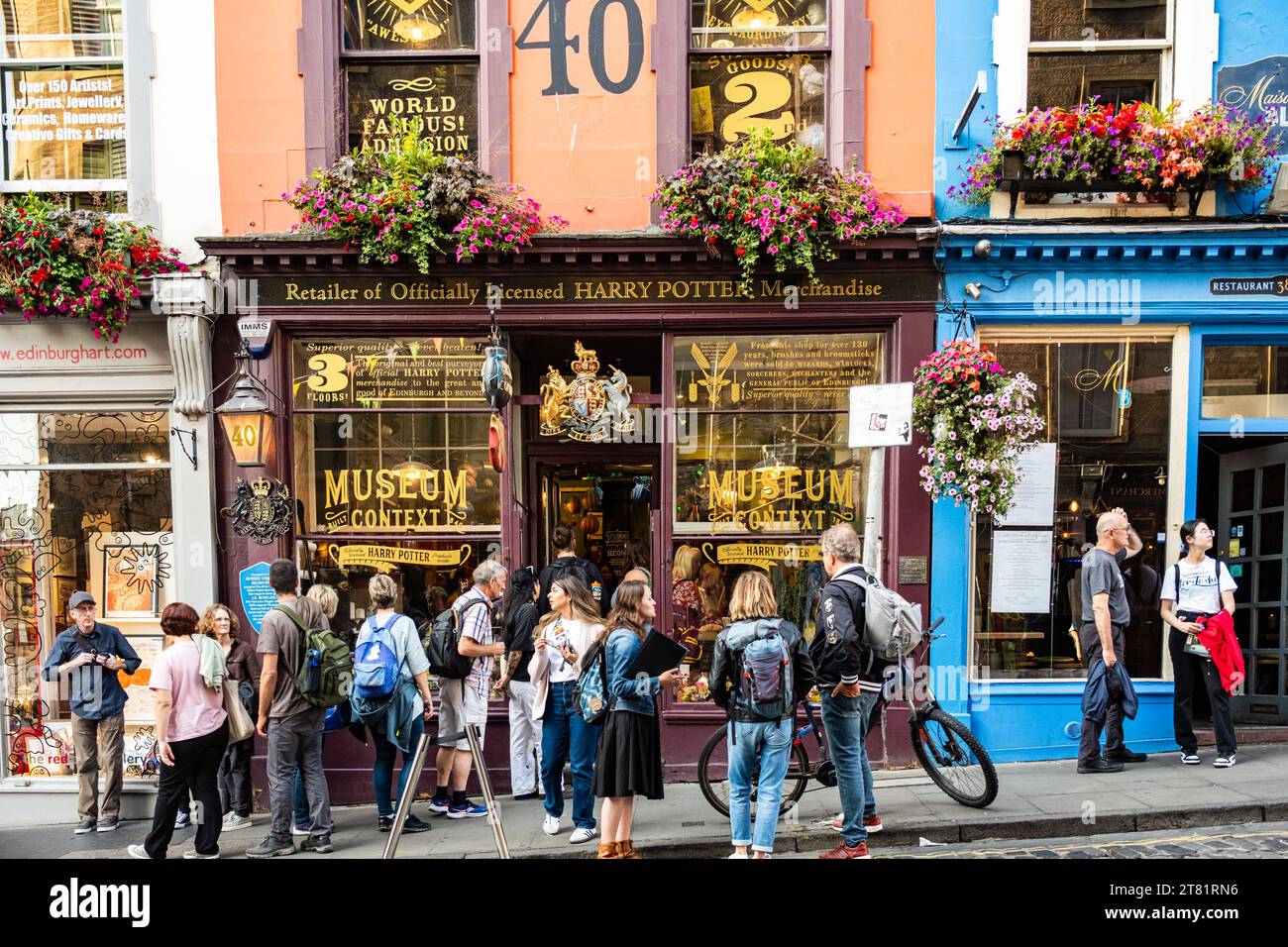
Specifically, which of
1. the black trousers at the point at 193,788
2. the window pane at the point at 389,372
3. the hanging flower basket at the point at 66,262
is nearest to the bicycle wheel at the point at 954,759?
the window pane at the point at 389,372

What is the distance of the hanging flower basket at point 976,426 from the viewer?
23.9 feet

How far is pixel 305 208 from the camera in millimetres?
7738

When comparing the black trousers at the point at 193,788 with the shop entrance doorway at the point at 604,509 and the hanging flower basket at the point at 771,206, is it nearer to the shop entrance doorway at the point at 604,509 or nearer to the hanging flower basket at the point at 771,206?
the shop entrance doorway at the point at 604,509

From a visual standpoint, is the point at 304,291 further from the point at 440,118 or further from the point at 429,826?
the point at 429,826

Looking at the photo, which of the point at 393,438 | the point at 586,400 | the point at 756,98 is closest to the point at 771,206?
the point at 756,98

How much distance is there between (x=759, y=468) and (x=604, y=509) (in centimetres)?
228

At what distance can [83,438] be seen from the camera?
831 cm

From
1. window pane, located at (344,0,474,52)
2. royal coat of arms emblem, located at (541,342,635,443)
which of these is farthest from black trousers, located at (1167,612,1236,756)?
window pane, located at (344,0,474,52)

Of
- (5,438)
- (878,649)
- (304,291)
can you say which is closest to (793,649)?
(878,649)

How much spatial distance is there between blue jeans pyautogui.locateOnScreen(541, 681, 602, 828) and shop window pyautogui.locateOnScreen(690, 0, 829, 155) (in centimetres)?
531

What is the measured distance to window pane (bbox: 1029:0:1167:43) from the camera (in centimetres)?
809

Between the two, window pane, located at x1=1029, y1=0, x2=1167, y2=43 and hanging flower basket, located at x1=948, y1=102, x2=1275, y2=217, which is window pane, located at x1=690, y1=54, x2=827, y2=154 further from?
window pane, located at x1=1029, y1=0, x2=1167, y2=43

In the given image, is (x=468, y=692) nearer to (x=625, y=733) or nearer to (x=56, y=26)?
(x=625, y=733)

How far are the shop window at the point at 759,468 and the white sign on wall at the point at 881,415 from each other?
3.04ft
